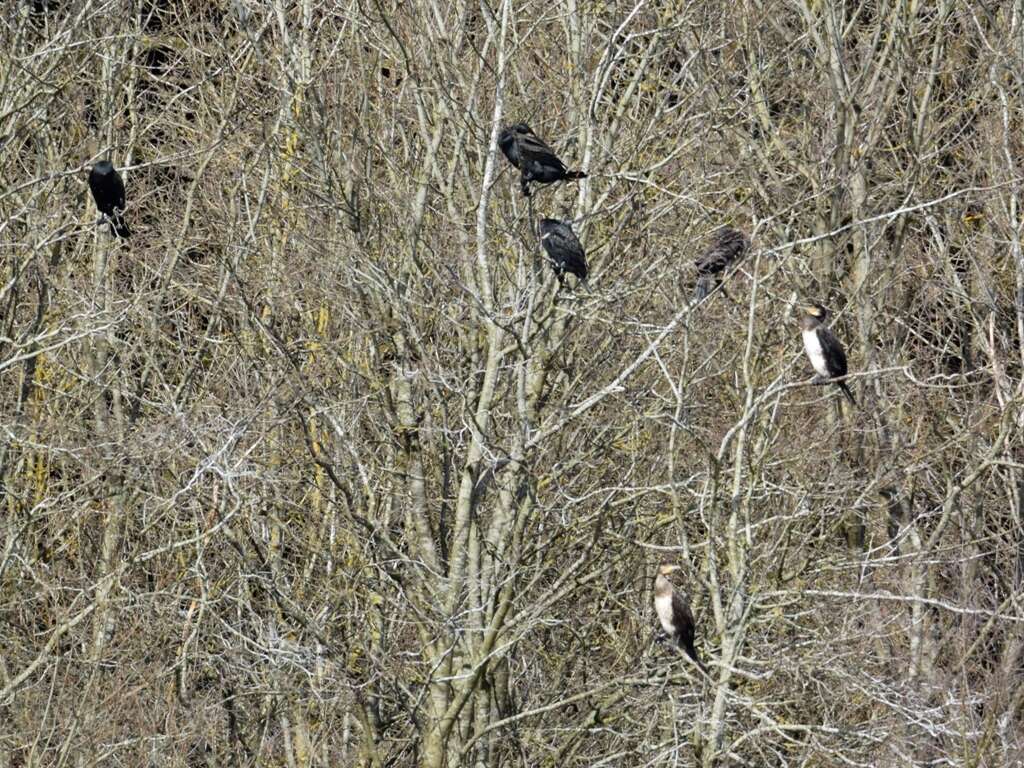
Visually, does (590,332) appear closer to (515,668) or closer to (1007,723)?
(515,668)

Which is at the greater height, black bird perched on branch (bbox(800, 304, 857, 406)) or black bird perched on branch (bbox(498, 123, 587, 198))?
black bird perched on branch (bbox(498, 123, 587, 198))

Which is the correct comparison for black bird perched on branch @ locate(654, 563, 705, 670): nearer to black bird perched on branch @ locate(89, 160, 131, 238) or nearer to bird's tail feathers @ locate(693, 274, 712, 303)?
bird's tail feathers @ locate(693, 274, 712, 303)

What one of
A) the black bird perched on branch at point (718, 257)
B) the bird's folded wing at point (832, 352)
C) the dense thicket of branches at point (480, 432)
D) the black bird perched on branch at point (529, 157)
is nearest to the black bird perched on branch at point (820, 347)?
the bird's folded wing at point (832, 352)

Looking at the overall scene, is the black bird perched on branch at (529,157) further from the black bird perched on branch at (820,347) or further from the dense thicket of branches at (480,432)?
the black bird perched on branch at (820,347)

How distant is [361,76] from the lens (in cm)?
1222

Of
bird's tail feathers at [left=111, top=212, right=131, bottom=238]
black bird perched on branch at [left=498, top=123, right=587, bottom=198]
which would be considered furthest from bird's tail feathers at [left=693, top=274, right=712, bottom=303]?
bird's tail feathers at [left=111, top=212, right=131, bottom=238]

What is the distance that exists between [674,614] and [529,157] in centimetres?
267

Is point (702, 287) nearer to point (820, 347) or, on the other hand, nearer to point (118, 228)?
point (820, 347)

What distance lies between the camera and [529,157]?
10953mm

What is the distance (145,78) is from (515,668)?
634 centimetres

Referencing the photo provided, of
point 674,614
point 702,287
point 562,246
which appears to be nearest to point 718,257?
point 702,287

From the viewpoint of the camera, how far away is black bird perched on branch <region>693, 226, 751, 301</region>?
11.2 m

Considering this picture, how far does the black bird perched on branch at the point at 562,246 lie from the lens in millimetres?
10562

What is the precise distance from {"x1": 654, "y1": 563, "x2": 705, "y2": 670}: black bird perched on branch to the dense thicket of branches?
7.6 inches
